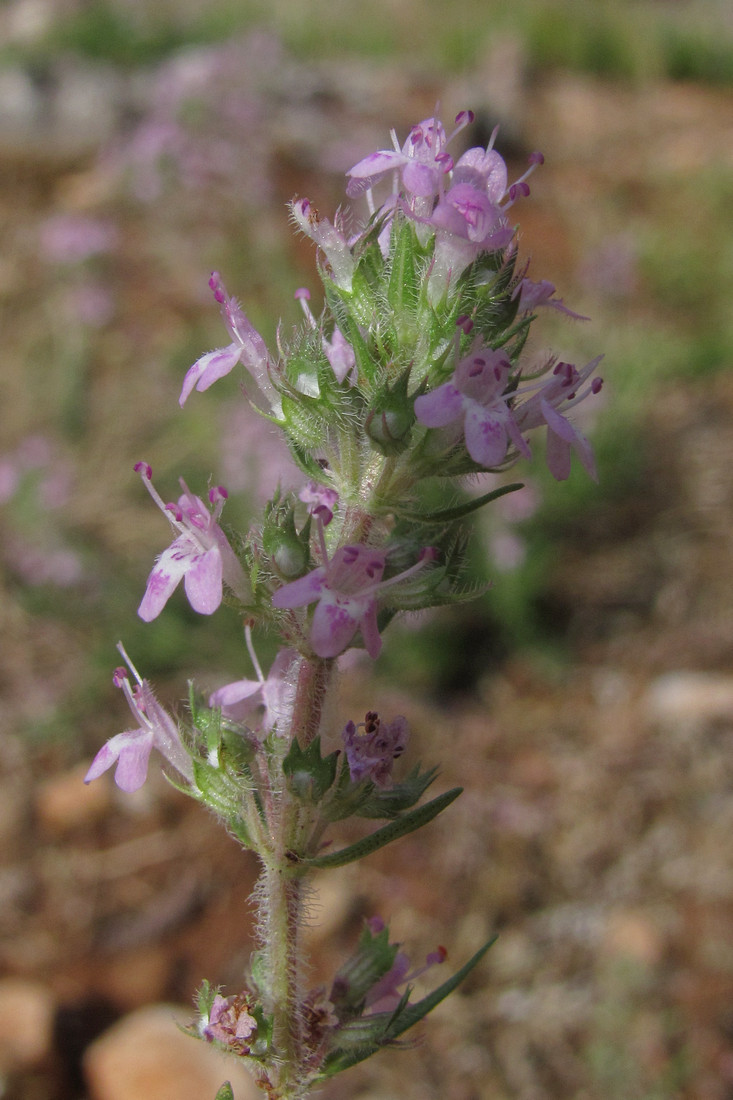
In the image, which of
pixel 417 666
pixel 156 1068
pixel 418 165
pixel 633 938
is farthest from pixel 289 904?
pixel 417 666

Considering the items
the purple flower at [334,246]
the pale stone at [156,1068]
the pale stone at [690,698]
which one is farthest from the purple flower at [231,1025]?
the pale stone at [690,698]

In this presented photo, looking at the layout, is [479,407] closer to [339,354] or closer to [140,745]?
[339,354]

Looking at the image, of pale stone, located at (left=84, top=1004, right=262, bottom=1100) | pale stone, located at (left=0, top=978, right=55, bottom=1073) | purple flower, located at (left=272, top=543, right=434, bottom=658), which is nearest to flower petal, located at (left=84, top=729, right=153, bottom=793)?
purple flower, located at (left=272, top=543, right=434, bottom=658)

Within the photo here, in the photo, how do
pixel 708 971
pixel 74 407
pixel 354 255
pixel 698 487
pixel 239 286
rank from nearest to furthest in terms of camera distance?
pixel 354 255 → pixel 708 971 → pixel 698 487 → pixel 74 407 → pixel 239 286

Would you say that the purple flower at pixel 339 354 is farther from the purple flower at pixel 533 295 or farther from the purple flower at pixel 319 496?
the purple flower at pixel 533 295

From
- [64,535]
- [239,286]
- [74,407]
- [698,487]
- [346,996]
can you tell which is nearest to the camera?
[346,996]

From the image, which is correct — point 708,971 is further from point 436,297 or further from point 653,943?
point 436,297

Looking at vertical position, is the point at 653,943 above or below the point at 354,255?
below

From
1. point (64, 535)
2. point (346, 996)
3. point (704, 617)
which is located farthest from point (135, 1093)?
point (704, 617)
